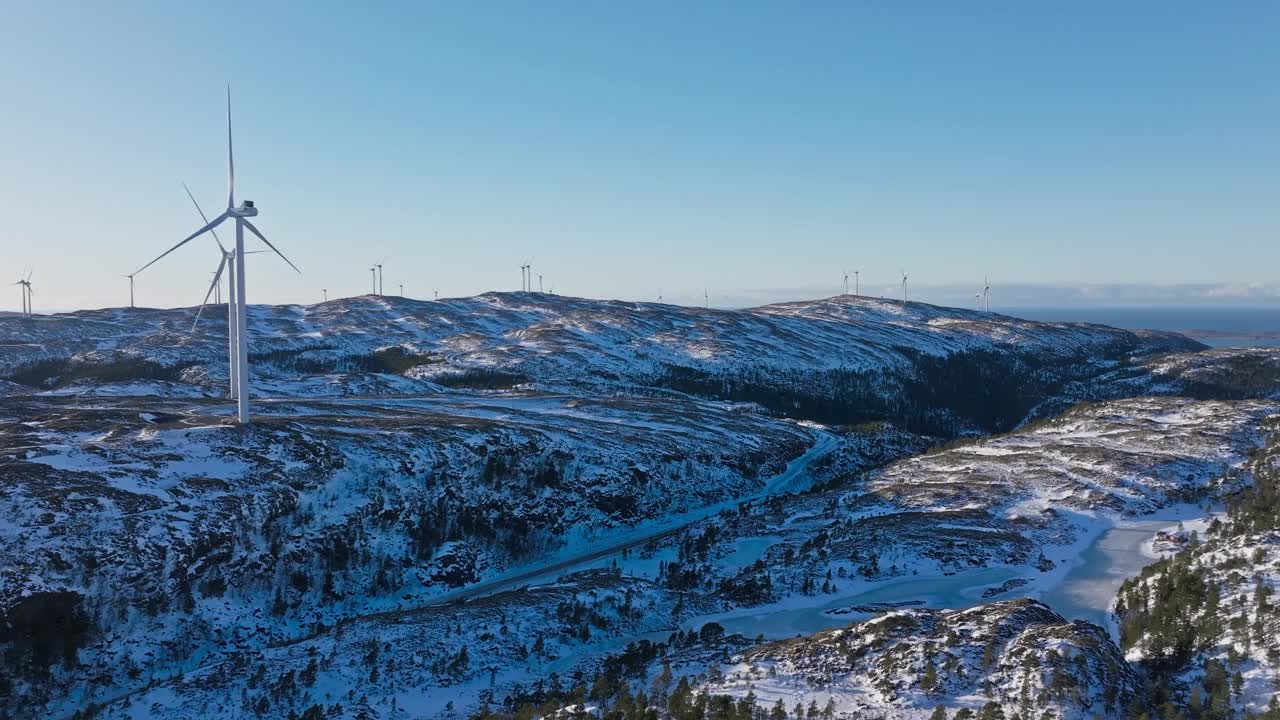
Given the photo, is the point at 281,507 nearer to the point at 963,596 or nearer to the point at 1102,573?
the point at 963,596

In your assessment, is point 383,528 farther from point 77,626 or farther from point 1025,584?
point 1025,584

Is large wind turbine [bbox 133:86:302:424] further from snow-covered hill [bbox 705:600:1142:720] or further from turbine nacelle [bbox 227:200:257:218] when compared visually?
snow-covered hill [bbox 705:600:1142:720]

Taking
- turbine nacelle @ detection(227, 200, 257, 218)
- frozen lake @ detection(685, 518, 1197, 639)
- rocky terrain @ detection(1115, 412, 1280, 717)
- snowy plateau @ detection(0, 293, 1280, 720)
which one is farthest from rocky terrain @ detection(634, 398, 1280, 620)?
turbine nacelle @ detection(227, 200, 257, 218)

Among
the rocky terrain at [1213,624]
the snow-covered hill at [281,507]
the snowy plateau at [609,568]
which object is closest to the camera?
the rocky terrain at [1213,624]

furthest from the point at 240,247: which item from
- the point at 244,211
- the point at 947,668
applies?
the point at 947,668

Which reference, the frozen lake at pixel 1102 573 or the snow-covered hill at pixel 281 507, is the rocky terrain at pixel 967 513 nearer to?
the frozen lake at pixel 1102 573

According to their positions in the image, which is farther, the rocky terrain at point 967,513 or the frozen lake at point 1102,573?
the rocky terrain at point 967,513

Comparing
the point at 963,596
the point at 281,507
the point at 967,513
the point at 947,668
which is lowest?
the point at 963,596

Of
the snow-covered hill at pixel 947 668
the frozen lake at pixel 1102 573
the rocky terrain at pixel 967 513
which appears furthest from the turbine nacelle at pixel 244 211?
the frozen lake at pixel 1102 573

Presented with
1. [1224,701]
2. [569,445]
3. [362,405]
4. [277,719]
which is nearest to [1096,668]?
[1224,701]

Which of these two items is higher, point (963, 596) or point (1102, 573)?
point (1102, 573)
